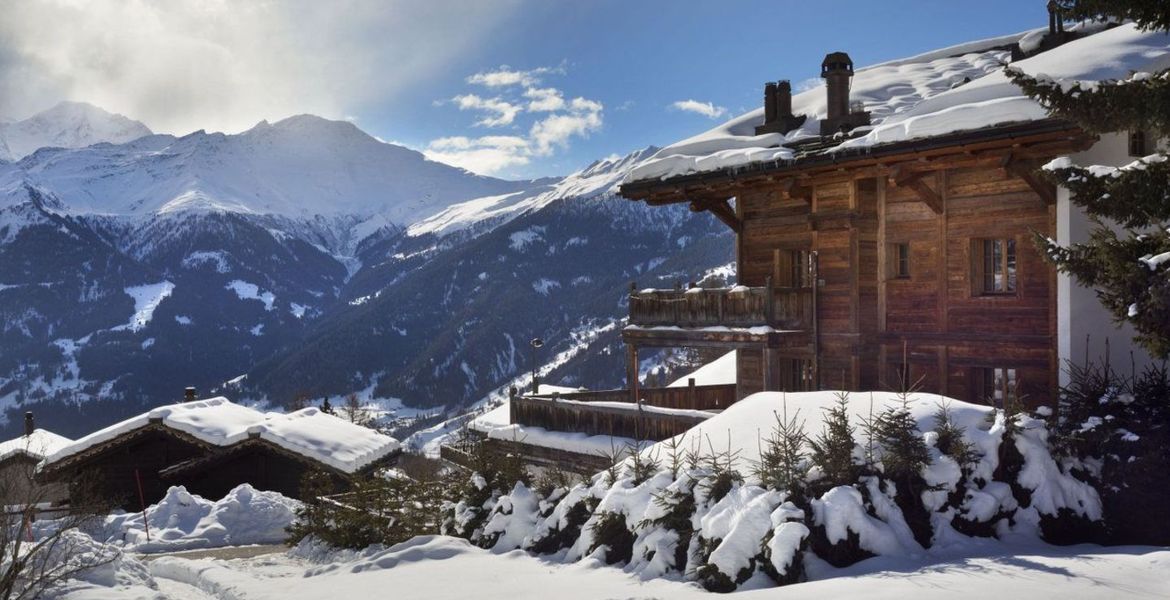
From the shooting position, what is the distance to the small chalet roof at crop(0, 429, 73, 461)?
3939cm

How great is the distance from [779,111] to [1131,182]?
14268 millimetres

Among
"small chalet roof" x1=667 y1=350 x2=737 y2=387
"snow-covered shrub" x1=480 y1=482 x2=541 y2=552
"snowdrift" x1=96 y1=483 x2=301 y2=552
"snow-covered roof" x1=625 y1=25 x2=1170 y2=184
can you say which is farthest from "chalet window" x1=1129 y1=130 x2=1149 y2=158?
"small chalet roof" x1=667 y1=350 x2=737 y2=387

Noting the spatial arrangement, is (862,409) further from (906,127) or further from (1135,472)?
(906,127)

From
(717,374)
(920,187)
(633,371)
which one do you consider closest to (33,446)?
(717,374)

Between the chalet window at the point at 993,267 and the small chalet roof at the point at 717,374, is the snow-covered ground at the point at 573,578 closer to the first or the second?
the chalet window at the point at 993,267

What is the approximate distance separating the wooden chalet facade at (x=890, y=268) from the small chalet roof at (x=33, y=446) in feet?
95.8

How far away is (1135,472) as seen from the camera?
10422 mm

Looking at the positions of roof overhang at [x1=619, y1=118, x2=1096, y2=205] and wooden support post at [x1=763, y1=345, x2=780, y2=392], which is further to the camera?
wooden support post at [x1=763, y1=345, x2=780, y2=392]

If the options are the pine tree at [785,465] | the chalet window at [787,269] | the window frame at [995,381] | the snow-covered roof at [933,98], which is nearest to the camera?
the pine tree at [785,465]

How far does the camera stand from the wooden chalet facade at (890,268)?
54.0ft

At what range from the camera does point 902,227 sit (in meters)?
18.5

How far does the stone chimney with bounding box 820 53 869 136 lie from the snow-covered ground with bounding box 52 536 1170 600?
42.8 ft

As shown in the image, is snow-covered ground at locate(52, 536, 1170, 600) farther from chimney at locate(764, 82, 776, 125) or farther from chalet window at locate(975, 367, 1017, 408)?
chimney at locate(764, 82, 776, 125)

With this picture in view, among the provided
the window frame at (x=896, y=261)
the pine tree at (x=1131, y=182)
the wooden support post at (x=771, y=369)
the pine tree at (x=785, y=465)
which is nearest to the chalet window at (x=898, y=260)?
the window frame at (x=896, y=261)
